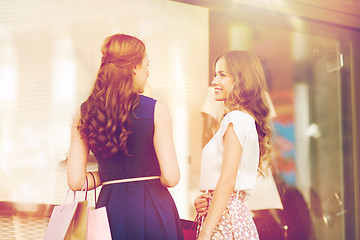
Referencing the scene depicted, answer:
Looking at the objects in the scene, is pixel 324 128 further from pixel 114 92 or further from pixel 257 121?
pixel 114 92

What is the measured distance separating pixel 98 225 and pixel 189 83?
1.56 metres

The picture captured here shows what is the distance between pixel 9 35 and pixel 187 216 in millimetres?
1609

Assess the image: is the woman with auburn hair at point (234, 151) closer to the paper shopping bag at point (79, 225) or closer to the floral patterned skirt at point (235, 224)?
the floral patterned skirt at point (235, 224)

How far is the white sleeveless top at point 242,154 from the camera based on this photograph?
208 centimetres

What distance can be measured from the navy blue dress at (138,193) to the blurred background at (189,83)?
85 cm

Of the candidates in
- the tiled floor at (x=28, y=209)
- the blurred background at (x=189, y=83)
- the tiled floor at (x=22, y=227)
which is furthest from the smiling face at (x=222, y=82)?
the tiled floor at (x=22, y=227)

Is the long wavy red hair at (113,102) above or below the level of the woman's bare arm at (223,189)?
above

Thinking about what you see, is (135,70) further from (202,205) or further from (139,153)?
(202,205)

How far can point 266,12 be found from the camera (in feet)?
11.4

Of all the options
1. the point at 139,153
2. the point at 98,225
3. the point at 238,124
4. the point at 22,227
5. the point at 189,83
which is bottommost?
the point at 22,227

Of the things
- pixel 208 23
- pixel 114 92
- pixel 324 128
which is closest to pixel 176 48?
pixel 208 23

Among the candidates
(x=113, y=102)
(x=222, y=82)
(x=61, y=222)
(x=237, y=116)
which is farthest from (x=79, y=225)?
(x=222, y=82)

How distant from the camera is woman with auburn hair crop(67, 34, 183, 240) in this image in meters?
1.87

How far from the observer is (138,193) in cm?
190
